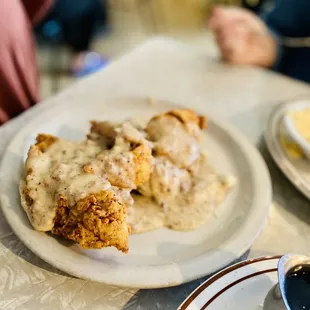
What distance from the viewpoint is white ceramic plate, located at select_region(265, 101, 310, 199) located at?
983 millimetres

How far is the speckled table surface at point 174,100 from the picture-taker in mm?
755

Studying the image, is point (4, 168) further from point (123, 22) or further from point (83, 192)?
point (123, 22)

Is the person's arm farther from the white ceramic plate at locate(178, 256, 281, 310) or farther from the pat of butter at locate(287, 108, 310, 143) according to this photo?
the white ceramic plate at locate(178, 256, 281, 310)

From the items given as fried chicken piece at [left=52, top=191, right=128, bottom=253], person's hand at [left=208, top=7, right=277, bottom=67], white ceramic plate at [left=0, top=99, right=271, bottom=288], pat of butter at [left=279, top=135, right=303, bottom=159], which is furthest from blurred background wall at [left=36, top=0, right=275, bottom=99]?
fried chicken piece at [left=52, top=191, right=128, bottom=253]

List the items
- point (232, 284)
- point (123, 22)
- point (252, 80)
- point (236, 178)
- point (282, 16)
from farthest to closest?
point (123, 22)
point (282, 16)
point (252, 80)
point (236, 178)
point (232, 284)

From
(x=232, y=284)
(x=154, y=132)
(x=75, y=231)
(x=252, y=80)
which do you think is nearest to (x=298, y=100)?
(x=252, y=80)

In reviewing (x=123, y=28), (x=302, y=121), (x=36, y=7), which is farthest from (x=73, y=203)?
(x=123, y=28)

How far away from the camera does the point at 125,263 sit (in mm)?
779

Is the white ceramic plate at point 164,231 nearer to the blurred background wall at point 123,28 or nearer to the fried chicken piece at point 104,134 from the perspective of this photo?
the fried chicken piece at point 104,134

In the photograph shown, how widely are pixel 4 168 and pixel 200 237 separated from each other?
415mm

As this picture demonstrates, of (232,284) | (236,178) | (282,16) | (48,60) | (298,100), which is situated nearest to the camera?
(232,284)

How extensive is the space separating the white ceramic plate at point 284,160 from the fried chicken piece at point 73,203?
40 centimetres

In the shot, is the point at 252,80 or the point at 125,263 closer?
the point at 125,263

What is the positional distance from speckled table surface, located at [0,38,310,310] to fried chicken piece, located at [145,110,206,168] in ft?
0.60
